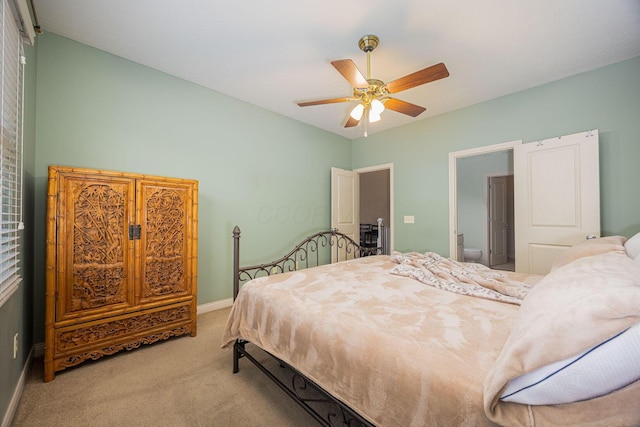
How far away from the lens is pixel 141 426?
1453 millimetres

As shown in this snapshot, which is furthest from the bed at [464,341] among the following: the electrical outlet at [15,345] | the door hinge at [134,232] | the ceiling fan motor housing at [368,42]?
the ceiling fan motor housing at [368,42]

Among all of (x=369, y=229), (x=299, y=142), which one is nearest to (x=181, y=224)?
(x=299, y=142)

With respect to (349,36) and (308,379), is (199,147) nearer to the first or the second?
(349,36)

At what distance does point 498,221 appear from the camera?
575 centimetres

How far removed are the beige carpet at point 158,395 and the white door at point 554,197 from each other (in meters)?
2.97

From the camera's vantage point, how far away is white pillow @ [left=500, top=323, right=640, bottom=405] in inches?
24.4

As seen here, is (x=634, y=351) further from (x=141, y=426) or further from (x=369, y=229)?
(x=369, y=229)

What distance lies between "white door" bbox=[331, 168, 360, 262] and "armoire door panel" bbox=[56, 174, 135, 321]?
2.88m

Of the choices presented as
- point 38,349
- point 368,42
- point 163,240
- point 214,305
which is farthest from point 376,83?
point 38,349

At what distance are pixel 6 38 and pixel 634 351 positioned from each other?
114 inches


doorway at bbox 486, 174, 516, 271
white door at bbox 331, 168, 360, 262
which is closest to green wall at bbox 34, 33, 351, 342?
white door at bbox 331, 168, 360, 262

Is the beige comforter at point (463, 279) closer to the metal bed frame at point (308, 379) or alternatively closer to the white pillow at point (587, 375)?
the white pillow at point (587, 375)

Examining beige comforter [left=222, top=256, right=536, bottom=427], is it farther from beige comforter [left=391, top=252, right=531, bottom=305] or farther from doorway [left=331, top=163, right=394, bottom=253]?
doorway [left=331, top=163, right=394, bottom=253]

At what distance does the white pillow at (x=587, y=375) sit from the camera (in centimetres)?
62
